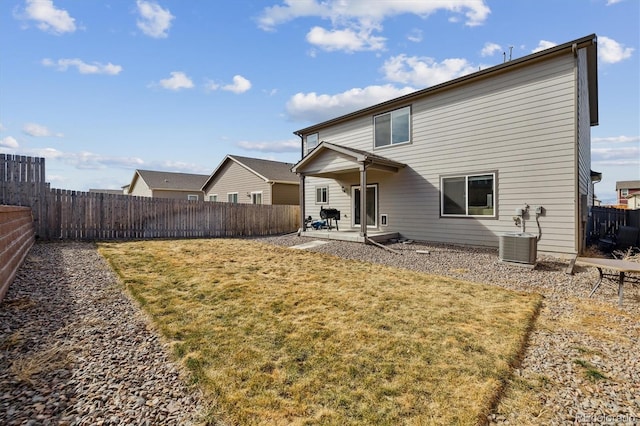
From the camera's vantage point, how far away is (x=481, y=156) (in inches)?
355

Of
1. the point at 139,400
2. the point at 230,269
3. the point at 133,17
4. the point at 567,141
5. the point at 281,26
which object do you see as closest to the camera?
the point at 139,400

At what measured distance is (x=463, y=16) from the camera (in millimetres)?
9000

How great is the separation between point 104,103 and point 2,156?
5834 millimetres

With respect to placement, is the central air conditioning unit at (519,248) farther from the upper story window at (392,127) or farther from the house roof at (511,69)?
the upper story window at (392,127)

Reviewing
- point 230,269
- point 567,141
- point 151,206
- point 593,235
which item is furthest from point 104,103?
point 593,235

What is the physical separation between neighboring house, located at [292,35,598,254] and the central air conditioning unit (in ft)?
5.54

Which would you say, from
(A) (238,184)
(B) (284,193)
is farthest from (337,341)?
(A) (238,184)

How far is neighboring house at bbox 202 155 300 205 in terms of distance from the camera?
716 inches

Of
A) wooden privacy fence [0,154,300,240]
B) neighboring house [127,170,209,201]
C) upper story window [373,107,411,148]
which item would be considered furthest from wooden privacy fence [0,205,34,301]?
neighboring house [127,170,209,201]

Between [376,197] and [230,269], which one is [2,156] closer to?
[230,269]

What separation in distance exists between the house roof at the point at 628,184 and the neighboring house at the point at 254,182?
1796 inches

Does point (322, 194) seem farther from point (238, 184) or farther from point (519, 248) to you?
point (519, 248)

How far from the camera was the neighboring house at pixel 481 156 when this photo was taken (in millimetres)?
7637

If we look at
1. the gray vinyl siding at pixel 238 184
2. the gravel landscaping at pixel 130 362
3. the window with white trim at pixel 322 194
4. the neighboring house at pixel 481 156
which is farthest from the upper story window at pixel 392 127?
the gray vinyl siding at pixel 238 184
